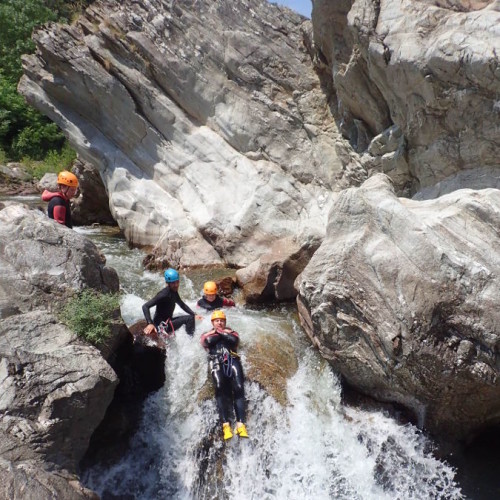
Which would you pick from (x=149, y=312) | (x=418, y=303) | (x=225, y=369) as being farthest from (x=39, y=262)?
(x=418, y=303)

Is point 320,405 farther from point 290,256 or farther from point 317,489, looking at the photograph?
point 290,256

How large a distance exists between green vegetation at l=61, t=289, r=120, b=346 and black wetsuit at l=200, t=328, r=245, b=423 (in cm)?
181

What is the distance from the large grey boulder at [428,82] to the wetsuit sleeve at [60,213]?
704 cm

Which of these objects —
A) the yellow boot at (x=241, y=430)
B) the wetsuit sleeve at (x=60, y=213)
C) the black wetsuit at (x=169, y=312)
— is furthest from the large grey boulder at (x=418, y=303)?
the wetsuit sleeve at (x=60, y=213)

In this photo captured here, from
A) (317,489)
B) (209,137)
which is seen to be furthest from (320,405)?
(209,137)

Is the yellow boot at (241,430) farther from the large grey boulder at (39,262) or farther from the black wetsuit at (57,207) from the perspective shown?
the black wetsuit at (57,207)

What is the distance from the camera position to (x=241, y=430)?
6.67 m

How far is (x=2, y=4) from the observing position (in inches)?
1242

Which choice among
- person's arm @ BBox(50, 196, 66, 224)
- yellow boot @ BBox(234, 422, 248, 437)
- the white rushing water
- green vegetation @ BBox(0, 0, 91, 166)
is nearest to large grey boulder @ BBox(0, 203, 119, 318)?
person's arm @ BBox(50, 196, 66, 224)

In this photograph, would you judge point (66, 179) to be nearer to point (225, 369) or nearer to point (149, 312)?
point (149, 312)

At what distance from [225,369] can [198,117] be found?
31.2 feet

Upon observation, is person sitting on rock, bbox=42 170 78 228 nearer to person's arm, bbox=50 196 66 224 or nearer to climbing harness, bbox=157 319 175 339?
person's arm, bbox=50 196 66 224

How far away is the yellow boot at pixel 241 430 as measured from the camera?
6645 millimetres

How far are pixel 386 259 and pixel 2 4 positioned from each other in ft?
118
